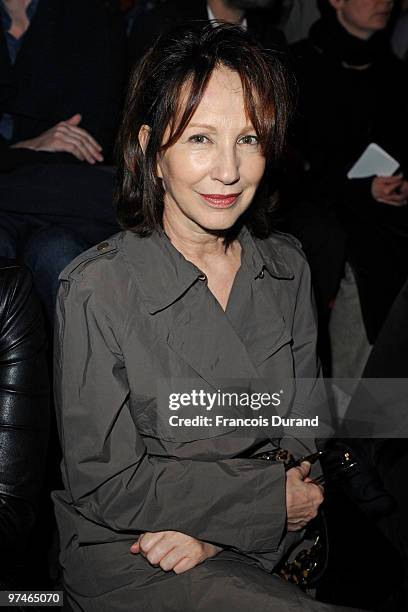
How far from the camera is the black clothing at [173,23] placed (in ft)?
8.57

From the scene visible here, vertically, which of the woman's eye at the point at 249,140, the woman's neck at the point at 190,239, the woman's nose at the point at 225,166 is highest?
the woman's eye at the point at 249,140

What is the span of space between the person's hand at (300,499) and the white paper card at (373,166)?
5.56ft

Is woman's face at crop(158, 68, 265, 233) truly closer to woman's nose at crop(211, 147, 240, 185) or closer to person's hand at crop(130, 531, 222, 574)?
woman's nose at crop(211, 147, 240, 185)

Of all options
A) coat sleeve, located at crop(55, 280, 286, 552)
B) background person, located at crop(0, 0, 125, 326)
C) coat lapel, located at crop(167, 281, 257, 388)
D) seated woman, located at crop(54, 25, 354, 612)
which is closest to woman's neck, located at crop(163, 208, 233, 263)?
seated woman, located at crop(54, 25, 354, 612)

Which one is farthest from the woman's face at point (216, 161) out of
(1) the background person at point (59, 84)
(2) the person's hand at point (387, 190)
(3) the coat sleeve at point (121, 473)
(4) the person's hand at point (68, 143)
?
(2) the person's hand at point (387, 190)

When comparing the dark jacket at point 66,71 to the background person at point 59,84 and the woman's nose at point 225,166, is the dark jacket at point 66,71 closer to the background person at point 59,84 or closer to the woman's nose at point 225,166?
the background person at point 59,84

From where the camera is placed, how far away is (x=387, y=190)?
9.46 ft

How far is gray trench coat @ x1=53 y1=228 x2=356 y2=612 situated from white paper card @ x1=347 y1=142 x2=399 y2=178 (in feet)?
5.29

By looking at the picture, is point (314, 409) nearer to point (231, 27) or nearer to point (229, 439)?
point (229, 439)

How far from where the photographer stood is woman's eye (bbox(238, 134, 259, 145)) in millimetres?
1451

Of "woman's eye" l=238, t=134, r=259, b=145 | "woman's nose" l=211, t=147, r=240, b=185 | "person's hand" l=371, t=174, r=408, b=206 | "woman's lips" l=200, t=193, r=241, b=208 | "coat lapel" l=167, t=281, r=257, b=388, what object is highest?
"woman's eye" l=238, t=134, r=259, b=145

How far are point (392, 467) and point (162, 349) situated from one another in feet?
2.37

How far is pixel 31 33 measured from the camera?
7.91ft

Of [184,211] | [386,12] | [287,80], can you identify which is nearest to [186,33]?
[287,80]
